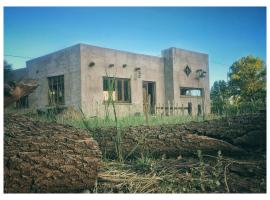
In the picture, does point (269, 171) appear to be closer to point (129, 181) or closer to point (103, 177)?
point (129, 181)

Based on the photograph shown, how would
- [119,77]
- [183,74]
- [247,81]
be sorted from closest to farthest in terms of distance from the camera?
1. [247,81]
2. [119,77]
3. [183,74]

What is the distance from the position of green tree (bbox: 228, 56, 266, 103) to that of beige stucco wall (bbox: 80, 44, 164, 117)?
10.0ft

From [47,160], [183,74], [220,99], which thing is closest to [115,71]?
[183,74]

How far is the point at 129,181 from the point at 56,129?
2.20 ft

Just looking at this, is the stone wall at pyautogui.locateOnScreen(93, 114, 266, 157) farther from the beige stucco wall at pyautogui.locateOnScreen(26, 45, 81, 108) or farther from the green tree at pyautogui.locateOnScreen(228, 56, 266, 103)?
the beige stucco wall at pyautogui.locateOnScreen(26, 45, 81, 108)

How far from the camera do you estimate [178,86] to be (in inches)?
460

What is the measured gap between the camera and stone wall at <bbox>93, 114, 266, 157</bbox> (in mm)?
2201

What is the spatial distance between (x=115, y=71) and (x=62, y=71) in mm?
1892

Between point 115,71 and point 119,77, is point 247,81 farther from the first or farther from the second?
point 119,77

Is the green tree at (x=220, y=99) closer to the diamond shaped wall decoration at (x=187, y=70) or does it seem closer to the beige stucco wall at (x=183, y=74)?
the beige stucco wall at (x=183, y=74)

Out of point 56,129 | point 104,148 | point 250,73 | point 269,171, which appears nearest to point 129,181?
point 104,148

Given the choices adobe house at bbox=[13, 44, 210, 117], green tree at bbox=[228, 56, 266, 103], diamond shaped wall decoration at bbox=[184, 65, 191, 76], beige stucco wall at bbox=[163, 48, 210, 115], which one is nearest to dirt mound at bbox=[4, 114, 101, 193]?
green tree at bbox=[228, 56, 266, 103]

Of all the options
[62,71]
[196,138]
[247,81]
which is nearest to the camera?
[196,138]

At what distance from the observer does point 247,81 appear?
21.7ft
